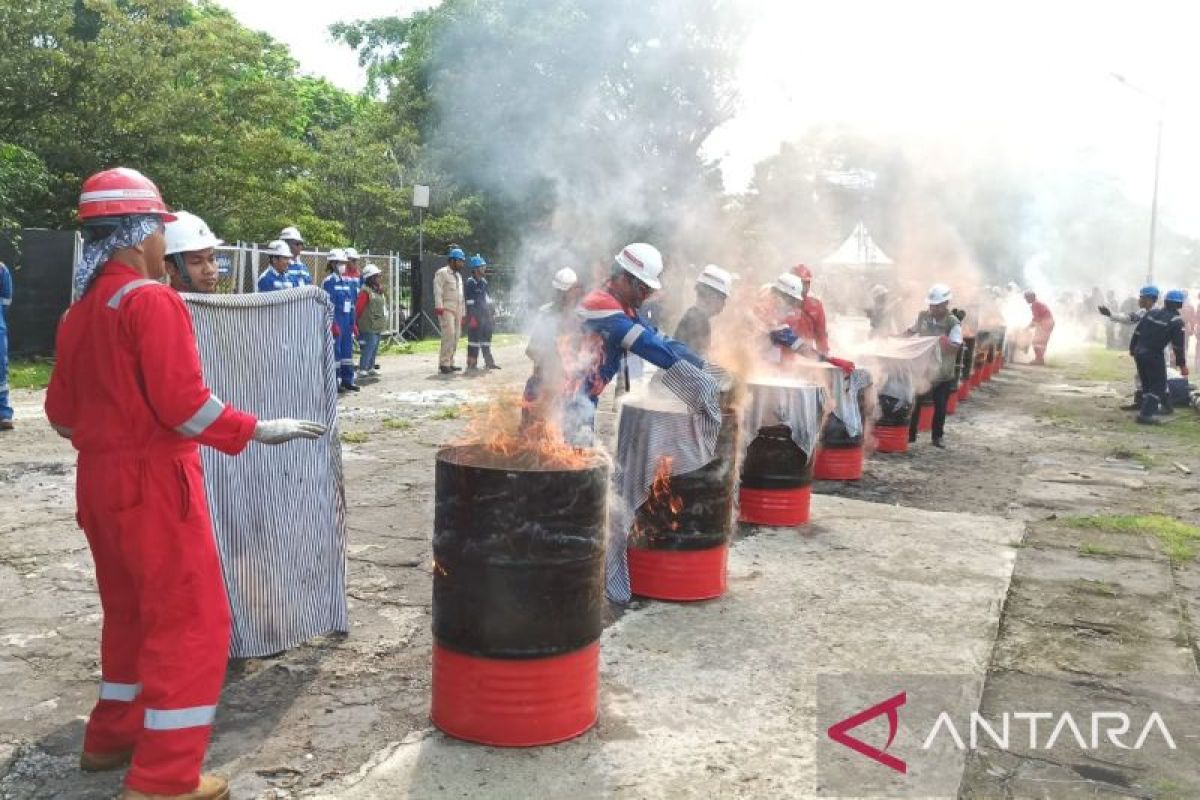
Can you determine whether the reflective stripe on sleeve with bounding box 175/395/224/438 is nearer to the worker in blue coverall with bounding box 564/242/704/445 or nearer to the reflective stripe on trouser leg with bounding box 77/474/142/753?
the reflective stripe on trouser leg with bounding box 77/474/142/753

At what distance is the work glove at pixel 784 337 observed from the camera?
891cm

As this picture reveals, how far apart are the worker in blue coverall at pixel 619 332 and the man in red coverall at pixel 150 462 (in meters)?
2.27

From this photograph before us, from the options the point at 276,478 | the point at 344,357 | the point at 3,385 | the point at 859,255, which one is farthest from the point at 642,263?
the point at 859,255

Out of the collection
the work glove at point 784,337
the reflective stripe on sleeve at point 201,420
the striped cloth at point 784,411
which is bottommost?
the striped cloth at point 784,411

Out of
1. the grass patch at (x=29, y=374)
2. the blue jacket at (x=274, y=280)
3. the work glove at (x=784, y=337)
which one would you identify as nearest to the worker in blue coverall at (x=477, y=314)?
the blue jacket at (x=274, y=280)

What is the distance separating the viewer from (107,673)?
3.28 m

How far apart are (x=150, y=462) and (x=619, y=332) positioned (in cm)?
261

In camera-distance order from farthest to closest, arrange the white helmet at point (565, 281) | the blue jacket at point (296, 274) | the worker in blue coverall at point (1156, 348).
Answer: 1. the worker in blue coverall at point (1156, 348)
2. the blue jacket at point (296, 274)
3. the white helmet at point (565, 281)

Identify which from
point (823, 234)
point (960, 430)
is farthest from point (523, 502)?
point (823, 234)

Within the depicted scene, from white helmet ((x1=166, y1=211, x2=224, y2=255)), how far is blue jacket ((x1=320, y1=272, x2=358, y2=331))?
409 inches

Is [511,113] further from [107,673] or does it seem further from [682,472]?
[107,673]

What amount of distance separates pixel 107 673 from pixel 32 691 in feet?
3.28

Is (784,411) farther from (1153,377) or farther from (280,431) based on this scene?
(1153,377)

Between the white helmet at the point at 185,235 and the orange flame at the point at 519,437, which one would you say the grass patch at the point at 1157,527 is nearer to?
the orange flame at the point at 519,437
